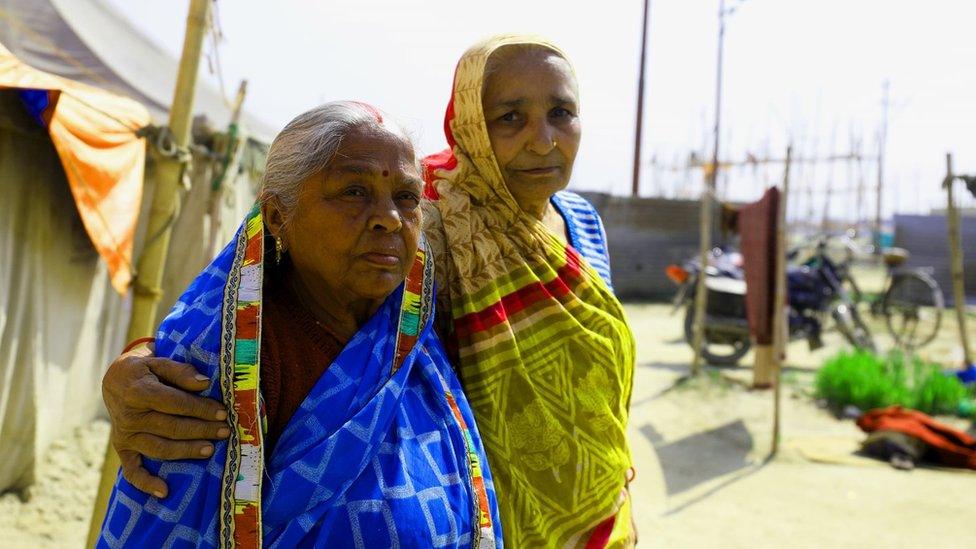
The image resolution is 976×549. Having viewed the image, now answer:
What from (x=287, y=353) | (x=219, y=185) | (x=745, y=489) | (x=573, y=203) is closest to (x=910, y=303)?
(x=745, y=489)

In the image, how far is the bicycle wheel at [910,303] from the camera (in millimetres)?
9414

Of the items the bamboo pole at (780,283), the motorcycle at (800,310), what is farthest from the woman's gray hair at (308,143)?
the motorcycle at (800,310)

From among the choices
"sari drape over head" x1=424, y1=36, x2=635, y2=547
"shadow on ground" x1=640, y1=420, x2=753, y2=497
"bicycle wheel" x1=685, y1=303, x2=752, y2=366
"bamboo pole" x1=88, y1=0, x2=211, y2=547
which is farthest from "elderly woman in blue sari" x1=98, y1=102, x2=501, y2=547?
"bicycle wheel" x1=685, y1=303, x2=752, y2=366

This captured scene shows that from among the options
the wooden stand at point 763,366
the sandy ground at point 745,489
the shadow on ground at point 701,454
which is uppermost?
the wooden stand at point 763,366

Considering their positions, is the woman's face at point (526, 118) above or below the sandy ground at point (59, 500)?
above

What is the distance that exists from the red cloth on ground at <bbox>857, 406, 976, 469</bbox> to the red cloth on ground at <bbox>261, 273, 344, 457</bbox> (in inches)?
200

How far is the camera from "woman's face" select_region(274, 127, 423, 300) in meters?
1.31

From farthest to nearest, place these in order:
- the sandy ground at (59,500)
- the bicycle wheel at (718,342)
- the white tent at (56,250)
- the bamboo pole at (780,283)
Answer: the bicycle wheel at (718,342), the bamboo pole at (780,283), the white tent at (56,250), the sandy ground at (59,500)

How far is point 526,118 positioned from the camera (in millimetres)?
1753

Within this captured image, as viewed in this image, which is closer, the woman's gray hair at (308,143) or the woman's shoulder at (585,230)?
the woman's gray hair at (308,143)

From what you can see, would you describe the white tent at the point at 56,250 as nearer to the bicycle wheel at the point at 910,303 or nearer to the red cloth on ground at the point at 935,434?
the red cloth on ground at the point at 935,434

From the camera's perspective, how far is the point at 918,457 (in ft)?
16.7

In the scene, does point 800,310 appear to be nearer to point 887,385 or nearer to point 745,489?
point 887,385

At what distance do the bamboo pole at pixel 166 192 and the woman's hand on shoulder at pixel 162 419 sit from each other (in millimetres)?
A: 1565
